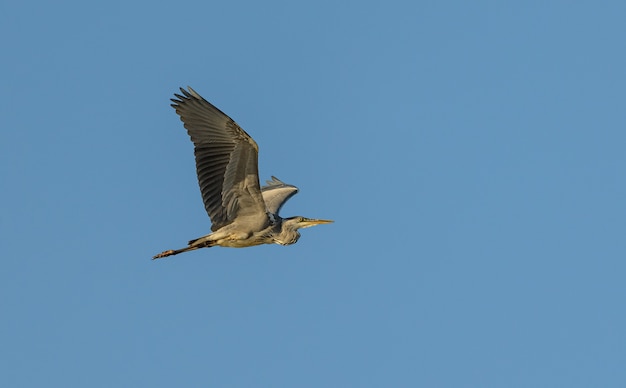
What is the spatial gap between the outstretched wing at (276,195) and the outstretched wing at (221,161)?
1.83 m

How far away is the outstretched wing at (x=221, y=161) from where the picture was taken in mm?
17250

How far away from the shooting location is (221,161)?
17.8 meters

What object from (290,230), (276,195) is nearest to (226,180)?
(290,230)

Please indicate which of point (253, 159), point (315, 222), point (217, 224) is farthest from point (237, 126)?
point (315, 222)

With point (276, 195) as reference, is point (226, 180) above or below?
below

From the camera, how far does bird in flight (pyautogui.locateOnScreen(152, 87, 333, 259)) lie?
17.3m

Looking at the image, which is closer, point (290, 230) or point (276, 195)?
point (290, 230)

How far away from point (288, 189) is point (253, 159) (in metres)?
4.27

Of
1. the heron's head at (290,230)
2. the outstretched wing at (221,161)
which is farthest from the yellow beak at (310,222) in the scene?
the outstretched wing at (221,161)

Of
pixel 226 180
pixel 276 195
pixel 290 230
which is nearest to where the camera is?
pixel 226 180

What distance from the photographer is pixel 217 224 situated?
60.1 feet

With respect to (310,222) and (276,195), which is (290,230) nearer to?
(310,222)

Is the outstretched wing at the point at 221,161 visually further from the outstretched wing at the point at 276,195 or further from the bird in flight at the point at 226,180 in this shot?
the outstretched wing at the point at 276,195

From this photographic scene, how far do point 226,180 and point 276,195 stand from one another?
3512 mm
